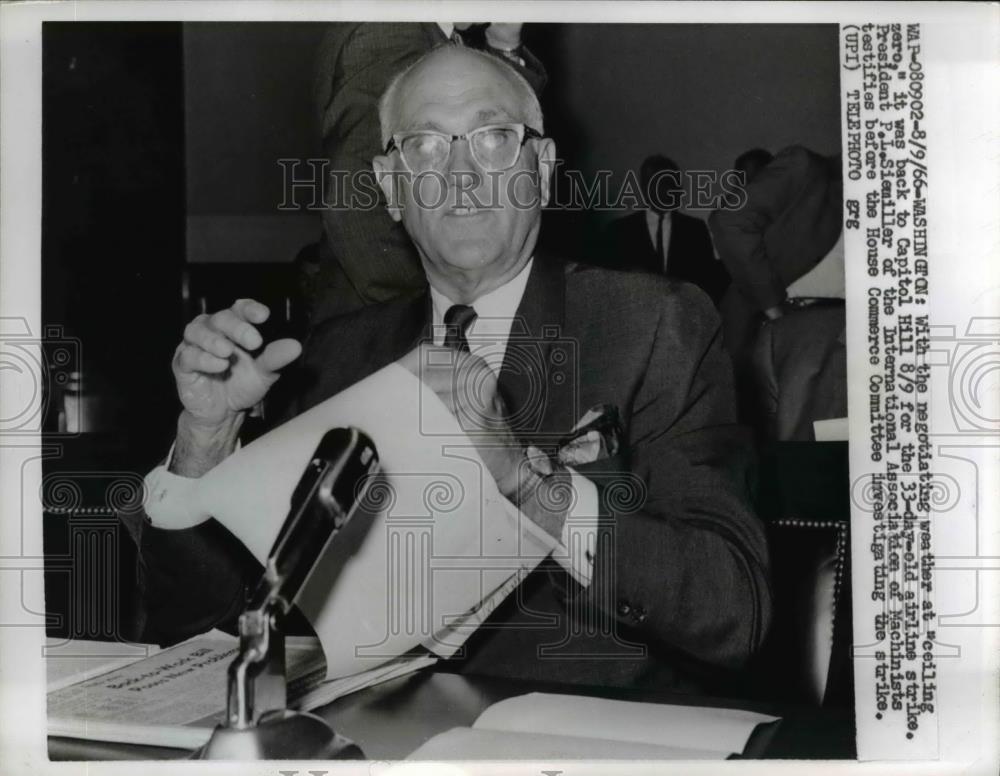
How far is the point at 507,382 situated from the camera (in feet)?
4.31

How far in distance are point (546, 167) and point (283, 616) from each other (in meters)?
0.69

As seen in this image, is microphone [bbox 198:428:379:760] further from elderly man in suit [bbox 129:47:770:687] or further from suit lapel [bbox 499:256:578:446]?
suit lapel [bbox 499:256:578:446]

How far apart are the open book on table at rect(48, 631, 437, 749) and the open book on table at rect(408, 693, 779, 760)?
0.37 ft

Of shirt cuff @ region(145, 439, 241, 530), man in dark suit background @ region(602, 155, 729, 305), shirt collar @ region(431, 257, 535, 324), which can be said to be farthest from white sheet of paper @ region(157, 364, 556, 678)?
man in dark suit background @ region(602, 155, 729, 305)

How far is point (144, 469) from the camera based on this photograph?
4.36 ft

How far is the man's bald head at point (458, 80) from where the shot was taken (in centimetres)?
131

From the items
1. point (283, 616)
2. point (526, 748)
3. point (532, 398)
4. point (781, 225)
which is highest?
point (781, 225)

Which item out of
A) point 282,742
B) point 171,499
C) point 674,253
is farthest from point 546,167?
point 282,742

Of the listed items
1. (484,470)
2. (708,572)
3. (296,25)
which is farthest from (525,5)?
(708,572)

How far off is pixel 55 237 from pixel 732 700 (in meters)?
1.11

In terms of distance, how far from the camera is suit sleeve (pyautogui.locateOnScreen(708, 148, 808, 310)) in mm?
1315

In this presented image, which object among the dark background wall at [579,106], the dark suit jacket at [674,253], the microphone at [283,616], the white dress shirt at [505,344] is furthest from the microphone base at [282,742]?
the dark suit jacket at [674,253]

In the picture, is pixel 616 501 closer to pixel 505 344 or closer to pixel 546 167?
pixel 505 344

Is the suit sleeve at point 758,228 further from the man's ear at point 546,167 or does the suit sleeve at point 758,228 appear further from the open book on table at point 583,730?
the open book on table at point 583,730
